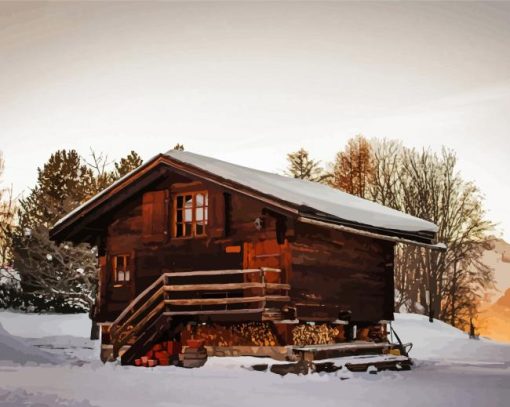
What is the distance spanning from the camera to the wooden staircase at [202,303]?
19.4m

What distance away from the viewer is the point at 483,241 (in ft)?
149

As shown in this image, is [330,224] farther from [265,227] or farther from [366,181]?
[366,181]

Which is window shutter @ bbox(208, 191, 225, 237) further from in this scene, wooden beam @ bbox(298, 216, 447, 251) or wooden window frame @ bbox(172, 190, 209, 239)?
wooden beam @ bbox(298, 216, 447, 251)

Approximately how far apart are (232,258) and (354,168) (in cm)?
2659

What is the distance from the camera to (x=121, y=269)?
80.2 feet

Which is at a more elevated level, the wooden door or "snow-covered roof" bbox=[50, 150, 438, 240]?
"snow-covered roof" bbox=[50, 150, 438, 240]

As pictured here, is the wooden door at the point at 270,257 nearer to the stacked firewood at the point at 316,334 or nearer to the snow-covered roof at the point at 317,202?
the snow-covered roof at the point at 317,202

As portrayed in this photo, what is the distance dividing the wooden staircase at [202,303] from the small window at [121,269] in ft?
7.66

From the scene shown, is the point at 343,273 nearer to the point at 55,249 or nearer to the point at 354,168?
the point at 55,249

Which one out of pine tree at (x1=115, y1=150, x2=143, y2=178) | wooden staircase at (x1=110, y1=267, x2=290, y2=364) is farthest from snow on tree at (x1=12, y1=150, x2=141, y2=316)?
wooden staircase at (x1=110, y1=267, x2=290, y2=364)

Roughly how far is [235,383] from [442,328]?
20319 millimetres

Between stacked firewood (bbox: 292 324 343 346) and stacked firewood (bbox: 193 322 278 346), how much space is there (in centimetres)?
78

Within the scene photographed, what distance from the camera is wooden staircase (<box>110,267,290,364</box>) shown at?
19438mm

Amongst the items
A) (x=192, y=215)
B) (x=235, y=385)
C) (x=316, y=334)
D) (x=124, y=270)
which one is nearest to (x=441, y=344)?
(x=316, y=334)
